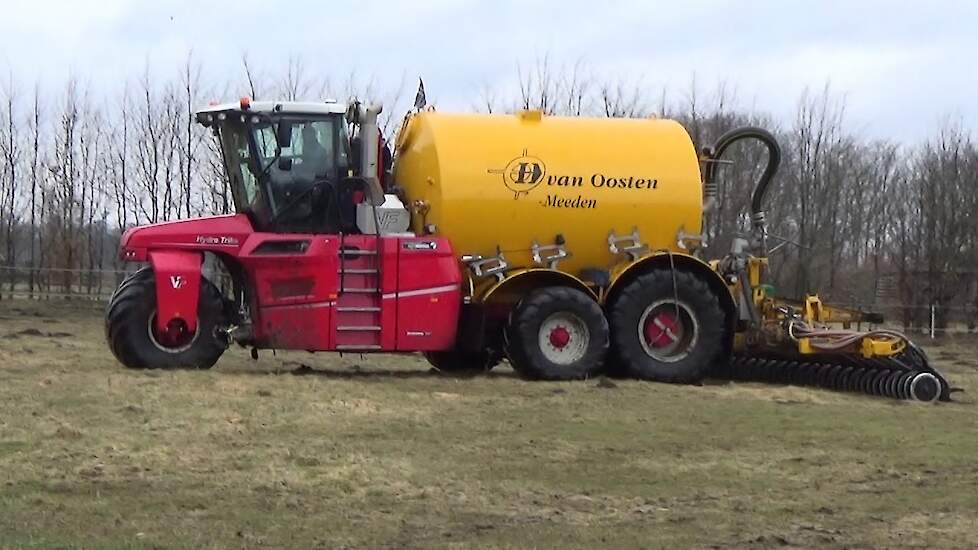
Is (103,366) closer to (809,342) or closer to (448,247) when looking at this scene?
(448,247)

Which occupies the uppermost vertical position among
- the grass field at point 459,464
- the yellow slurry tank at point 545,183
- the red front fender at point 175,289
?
the yellow slurry tank at point 545,183

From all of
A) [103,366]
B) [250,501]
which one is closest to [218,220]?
[103,366]

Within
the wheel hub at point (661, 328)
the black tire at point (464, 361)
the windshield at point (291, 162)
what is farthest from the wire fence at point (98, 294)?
the windshield at point (291, 162)

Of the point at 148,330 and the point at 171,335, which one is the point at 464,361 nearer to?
the point at 171,335

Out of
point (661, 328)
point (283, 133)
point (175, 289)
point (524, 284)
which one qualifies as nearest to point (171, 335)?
point (175, 289)

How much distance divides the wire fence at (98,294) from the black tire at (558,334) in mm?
18967

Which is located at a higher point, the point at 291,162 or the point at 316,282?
the point at 291,162

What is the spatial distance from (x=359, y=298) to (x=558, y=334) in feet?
7.21

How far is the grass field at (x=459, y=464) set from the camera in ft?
21.5

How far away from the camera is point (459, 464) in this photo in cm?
848

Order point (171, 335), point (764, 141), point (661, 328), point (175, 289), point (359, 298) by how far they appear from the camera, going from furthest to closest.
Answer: point (764, 141), point (661, 328), point (359, 298), point (171, 335), point (175, 289)

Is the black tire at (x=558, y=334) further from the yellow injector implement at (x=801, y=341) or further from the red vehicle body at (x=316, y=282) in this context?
the yellow injector implement at (x=801, y=341)

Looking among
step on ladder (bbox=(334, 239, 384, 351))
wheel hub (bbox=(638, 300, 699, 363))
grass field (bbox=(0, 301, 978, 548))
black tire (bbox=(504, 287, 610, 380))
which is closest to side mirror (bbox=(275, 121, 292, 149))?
step on ladder (bbox=(334, 239, 384, 351))

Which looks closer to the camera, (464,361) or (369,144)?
(369,144)
